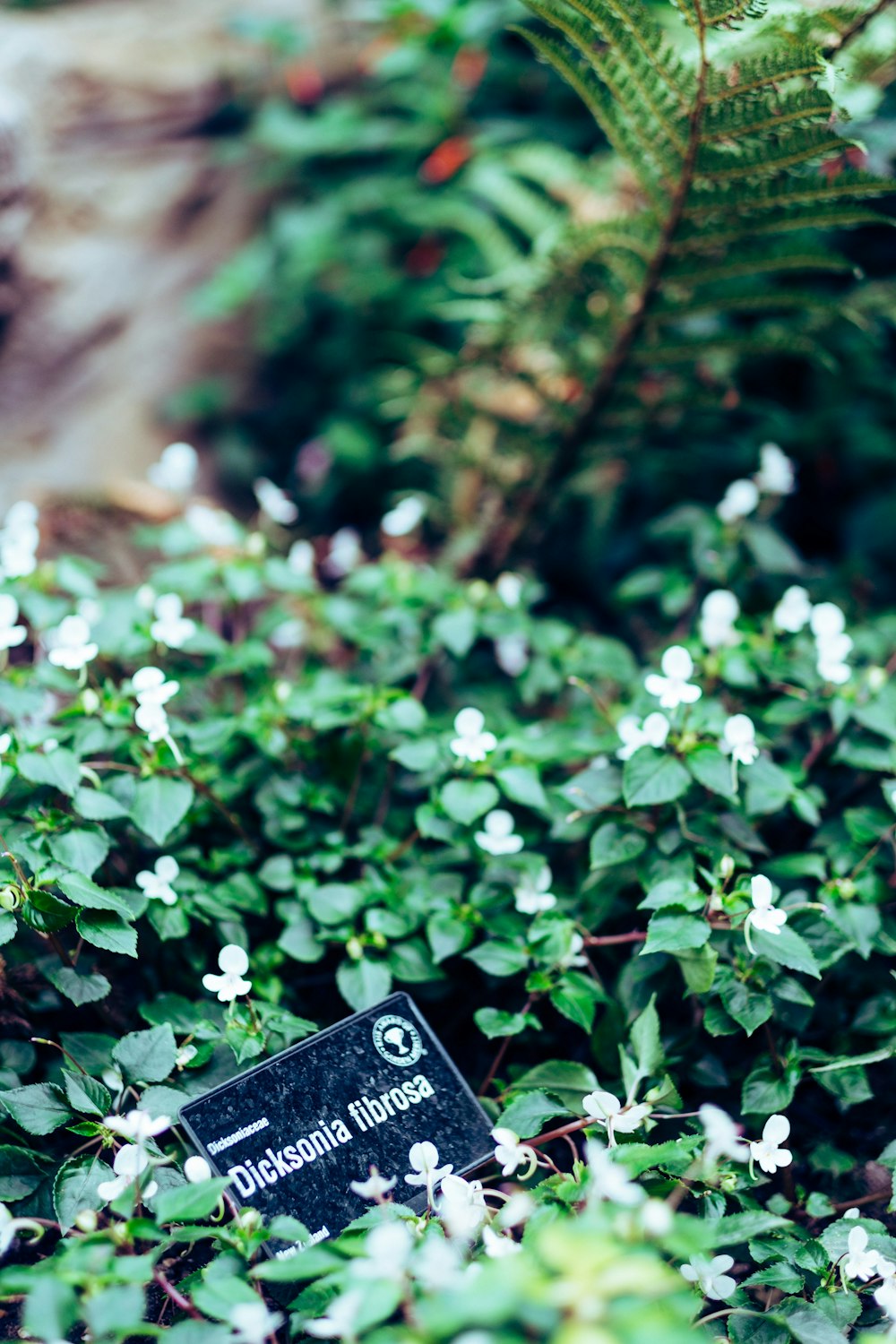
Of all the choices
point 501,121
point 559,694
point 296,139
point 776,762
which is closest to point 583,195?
point 501,121

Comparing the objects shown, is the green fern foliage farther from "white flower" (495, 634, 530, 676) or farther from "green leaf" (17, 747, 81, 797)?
"green leaf" (17, 747, 81, 797)

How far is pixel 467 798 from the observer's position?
1.78 m

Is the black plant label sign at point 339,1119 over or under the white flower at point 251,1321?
under

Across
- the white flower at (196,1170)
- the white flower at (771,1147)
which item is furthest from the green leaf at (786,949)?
the white flower at (196,1170)

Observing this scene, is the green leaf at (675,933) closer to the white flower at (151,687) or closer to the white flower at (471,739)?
the white flower at (471,739)

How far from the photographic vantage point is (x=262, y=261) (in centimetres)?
323

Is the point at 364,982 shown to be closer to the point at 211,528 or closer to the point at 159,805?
the point at 159,805

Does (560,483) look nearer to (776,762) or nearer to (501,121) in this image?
(776,762)

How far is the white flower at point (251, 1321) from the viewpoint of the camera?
3.51 feet

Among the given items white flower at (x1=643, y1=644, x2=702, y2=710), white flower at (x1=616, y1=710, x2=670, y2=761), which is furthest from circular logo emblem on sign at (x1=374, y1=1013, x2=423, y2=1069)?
white flower at (x1=643, y1=644, x2=702, y2=710)

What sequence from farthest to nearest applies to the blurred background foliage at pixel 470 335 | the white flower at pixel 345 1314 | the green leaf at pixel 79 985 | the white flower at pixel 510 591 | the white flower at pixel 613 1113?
the blurred background foliage at pixel 470 335
the white flower at pixel 510 591
the green leaf at pixel 79 985
the white flower at pixel 613 1113
the white flower at pixel 345 1314

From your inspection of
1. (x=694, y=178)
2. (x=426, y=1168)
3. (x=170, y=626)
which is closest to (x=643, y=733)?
(x=426, y=1168)

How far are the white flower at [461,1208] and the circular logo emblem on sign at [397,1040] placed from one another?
8.8 inches

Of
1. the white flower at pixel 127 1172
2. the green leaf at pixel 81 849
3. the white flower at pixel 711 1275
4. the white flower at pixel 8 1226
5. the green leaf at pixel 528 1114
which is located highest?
the green leaf at pixel 81 849
